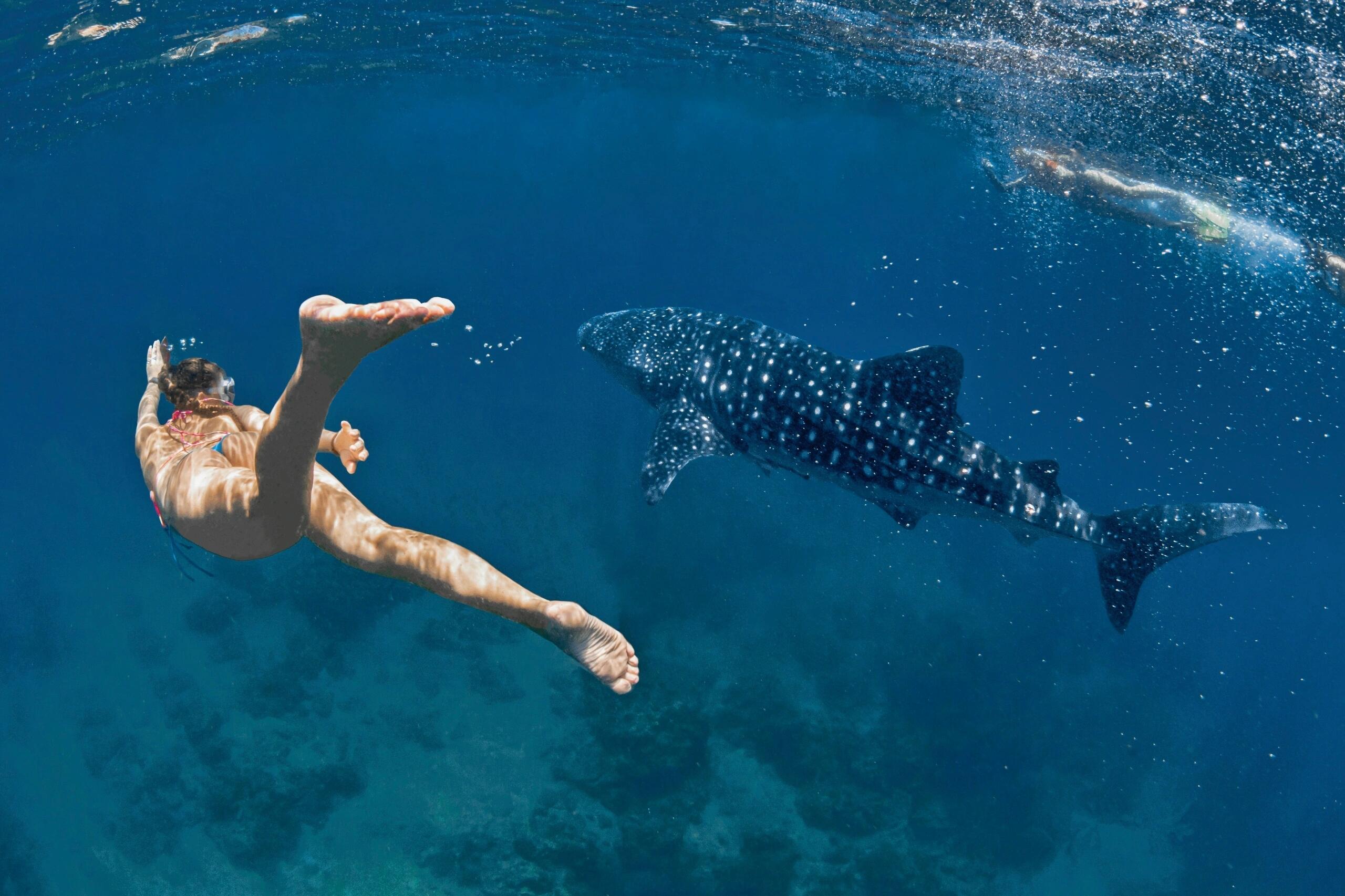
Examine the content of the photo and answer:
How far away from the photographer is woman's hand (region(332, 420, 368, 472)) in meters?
5.58

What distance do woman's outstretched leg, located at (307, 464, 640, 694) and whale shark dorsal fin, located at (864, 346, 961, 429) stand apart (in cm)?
449

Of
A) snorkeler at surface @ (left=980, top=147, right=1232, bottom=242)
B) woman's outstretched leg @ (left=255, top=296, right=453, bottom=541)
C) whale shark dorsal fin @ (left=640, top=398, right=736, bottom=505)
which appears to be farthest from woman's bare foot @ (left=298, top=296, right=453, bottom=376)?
snorkeler at surface @ (left=980, top=147, right=1232, bottom=242)

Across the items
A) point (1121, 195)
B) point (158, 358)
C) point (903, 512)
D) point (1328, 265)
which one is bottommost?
point (1328, 265)

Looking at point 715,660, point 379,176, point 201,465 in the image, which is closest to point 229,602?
point 715,660

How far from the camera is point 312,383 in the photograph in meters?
3.68

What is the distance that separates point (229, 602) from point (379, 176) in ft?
107

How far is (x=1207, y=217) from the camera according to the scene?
69.6 ft

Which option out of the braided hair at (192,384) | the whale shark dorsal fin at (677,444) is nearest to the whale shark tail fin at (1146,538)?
the whale shark dorsal fin at (677,444)

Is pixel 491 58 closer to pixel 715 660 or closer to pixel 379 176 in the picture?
pixel 715 660

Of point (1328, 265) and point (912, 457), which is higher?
point (912, 457)

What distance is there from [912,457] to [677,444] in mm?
2835

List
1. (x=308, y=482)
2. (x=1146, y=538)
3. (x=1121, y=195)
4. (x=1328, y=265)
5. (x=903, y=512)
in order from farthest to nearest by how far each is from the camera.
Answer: (x=1121, y=195) → (x=1328, y=265) → (x=903, y=512) → (x=1146, y=538) → (x=308, y=482)

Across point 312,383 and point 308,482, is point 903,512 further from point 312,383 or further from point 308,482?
point 312,383

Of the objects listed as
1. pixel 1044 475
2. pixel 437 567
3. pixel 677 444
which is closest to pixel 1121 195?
pixel 1044 475
